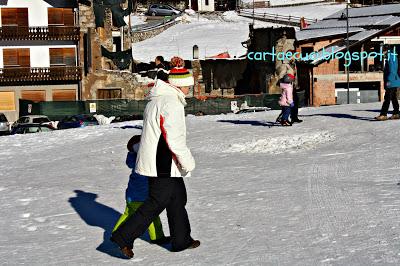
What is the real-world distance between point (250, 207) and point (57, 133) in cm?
1479

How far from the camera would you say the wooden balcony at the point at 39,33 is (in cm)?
5425

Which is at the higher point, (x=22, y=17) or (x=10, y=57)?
(x=22, y=17)

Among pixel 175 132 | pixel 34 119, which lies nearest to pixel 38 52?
pixel 34 119

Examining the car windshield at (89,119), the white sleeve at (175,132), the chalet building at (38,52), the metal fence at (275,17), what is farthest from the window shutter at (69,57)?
the white sleeve at (175,132)

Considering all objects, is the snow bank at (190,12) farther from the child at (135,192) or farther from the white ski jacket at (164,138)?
the white ski jacket at (164,138)

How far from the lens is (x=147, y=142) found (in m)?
7.52

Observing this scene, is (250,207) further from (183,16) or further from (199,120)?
(183,16)

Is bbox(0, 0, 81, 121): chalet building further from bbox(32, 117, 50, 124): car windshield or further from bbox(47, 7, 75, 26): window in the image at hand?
bbox(32, 117, 50, 124): car windshield

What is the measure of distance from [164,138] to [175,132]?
0.13 m

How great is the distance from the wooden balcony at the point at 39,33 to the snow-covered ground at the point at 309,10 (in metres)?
38.8

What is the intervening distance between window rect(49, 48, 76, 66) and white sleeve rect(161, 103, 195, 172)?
1929 inches

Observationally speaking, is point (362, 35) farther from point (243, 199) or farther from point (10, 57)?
point (243, 199)

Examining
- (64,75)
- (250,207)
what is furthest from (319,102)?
(250,207)

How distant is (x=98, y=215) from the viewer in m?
10.2
